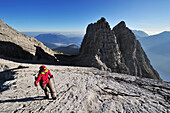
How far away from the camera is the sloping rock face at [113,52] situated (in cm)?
2349

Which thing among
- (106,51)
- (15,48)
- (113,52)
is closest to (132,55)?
(113,52)

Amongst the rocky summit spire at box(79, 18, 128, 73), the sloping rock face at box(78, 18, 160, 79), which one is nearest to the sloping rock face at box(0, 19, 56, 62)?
the sloping rock face at box(78, 18, 160, 79)

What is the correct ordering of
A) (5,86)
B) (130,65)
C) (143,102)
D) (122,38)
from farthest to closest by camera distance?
(122,38), (130,65), (5,86), (143,102)

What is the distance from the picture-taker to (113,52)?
2578 cm

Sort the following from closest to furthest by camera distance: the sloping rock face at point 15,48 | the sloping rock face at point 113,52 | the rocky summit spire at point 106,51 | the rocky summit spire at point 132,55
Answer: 1. the sloping rock face at point 113,52
2. the rocky summit spire at point 106,51
3. the sloping rock face at point 15,48
4. the rocky summit spire at point 132,55

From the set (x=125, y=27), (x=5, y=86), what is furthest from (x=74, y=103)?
(x=125, y=27)

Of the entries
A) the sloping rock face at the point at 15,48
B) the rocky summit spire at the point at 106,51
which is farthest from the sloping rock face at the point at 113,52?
the sloping rock face at the point at 15,48

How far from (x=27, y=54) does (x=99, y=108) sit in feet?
94.7

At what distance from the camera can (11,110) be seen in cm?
536

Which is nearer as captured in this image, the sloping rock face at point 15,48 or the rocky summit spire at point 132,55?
the sloping rock face at point 15,48

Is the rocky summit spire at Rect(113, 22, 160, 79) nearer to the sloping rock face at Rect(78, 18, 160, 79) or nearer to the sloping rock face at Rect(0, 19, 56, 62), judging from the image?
the sloping rock face at Rect(78, 18, 160, 79)

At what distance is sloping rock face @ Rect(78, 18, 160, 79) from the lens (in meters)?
23.5

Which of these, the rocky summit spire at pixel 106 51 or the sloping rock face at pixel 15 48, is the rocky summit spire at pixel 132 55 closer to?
the rocky summit spire at pixel 106 51

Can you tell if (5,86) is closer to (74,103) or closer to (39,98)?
(39,98)
